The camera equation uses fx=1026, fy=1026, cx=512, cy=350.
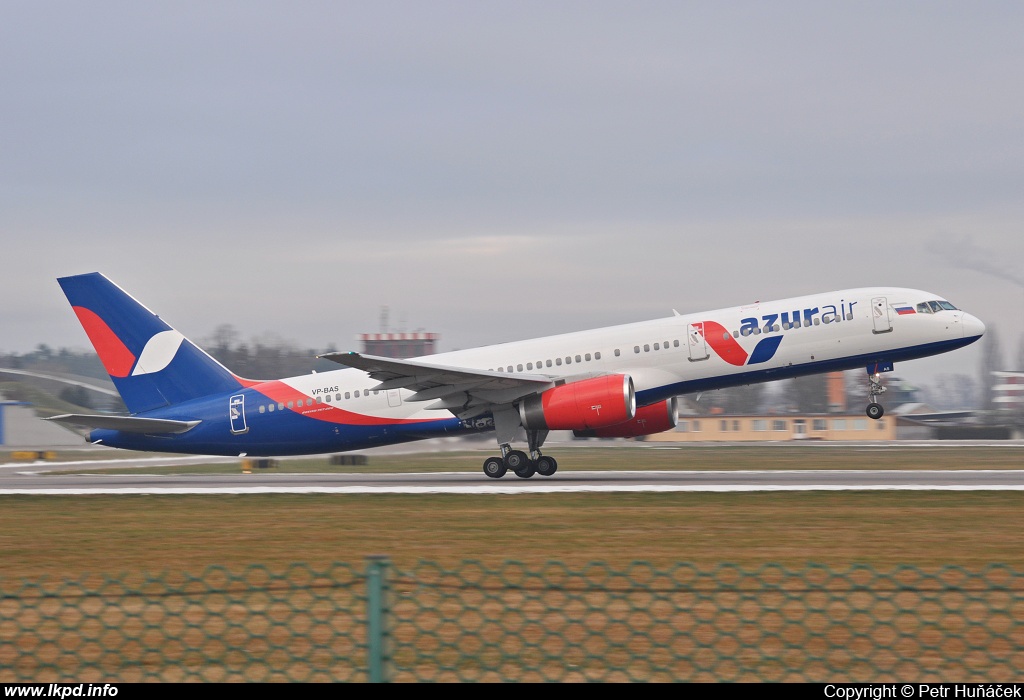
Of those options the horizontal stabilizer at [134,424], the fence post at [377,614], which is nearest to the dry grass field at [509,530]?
the horizontal stabilizer at [134,424]

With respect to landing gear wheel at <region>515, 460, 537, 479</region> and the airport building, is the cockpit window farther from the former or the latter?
the airport building

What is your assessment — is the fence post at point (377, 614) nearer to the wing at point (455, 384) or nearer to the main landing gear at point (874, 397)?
the wing at point (455, 384)

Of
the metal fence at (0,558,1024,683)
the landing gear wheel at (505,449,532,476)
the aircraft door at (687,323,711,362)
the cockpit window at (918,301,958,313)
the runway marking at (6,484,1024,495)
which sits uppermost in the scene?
the cockpit window at (918,301,958,313)

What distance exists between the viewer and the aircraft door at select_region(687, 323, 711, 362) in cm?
2916

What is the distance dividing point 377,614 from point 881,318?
25714 mm

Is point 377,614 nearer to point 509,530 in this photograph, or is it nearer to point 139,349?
point 509,530

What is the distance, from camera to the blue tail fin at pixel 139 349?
32938mm

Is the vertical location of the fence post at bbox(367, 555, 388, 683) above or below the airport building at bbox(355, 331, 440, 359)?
below

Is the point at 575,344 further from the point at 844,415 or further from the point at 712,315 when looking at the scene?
the point at 844,415

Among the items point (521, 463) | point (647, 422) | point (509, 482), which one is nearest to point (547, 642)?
point (509, 482)

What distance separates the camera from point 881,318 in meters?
28.8

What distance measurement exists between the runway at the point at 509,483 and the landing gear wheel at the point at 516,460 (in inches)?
16.7

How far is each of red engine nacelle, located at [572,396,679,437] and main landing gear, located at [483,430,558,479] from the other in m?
1.27

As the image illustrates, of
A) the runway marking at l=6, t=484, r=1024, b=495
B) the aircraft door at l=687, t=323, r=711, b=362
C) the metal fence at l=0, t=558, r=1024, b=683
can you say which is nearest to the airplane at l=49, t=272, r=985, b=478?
the aircraft door at l=687, t=323, r=711, b=362
